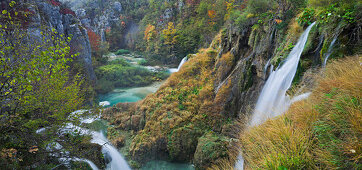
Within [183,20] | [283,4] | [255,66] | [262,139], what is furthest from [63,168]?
[183,20]

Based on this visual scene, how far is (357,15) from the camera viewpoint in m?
4.74

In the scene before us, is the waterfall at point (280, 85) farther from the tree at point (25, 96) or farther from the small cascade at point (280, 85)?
the tree at point (25, 96)

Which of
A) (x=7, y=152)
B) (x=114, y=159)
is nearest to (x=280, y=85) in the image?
A: (x=7, y=152)

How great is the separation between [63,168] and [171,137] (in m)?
4.89

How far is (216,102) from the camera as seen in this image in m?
10.1

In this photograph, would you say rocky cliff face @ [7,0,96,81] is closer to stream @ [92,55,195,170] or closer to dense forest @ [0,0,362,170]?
dense forest @ [0,0,362,170]

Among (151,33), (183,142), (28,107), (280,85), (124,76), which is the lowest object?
(183,142)

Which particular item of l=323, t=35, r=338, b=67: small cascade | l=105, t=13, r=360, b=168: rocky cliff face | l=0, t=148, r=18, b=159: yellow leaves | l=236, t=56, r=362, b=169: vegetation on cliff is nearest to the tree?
l=0, t=148, r=18, b=159: yellow leaves

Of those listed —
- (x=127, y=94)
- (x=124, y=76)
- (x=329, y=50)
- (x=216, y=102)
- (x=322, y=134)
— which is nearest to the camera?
(x=322, y=134)

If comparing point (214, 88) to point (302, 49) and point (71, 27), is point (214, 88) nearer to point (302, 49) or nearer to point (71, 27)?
point (302, 49)

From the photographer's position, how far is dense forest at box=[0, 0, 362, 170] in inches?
126

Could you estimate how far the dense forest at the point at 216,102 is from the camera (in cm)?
321

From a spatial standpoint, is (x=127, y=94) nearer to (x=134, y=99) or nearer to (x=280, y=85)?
(x=134, y=99)

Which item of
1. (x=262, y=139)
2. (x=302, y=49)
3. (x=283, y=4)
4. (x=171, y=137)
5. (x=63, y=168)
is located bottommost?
(x=171, y=137)
